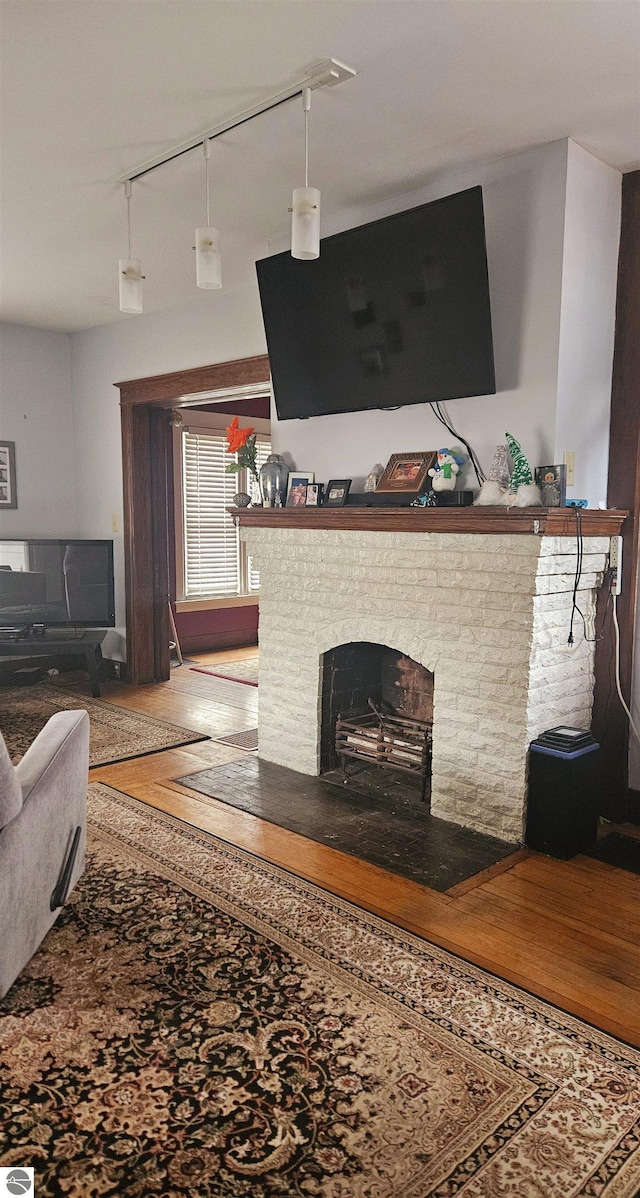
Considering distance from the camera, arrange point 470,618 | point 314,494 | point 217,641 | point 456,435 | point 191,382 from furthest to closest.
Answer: point 217,641
point 191,382
point 314,494
point 456,435
point 470,618

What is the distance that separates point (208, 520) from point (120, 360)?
6.05 ft

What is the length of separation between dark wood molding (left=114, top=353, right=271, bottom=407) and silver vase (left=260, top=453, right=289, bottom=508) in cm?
98

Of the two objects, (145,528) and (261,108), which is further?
(145,528)

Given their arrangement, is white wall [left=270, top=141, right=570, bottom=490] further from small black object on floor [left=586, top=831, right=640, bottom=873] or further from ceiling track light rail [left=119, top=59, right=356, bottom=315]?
small black object on floor [left=586, top=831, right=640, bottom=873]

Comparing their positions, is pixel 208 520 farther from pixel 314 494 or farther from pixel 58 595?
pixel 314 494

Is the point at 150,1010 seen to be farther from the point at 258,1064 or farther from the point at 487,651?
the point at 487,651

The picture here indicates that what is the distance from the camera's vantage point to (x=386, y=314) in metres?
3.61

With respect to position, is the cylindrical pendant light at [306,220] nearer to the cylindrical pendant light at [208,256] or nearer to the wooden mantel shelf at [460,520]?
the cylindrical pendant light at [208,256]

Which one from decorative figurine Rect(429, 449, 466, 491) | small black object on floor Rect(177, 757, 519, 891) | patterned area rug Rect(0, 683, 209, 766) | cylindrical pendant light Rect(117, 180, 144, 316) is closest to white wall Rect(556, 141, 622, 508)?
decorative figurine Rect(429, 449, 466, 491)

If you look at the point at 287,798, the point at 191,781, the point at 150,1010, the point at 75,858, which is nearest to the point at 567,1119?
the point at 150,1010

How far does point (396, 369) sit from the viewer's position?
3.64 m

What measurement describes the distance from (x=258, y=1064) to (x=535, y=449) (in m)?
2.42

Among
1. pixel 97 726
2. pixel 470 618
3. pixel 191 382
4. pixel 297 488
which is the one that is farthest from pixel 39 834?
pixel 191 382

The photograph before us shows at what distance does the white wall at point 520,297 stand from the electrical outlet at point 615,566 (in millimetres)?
553
